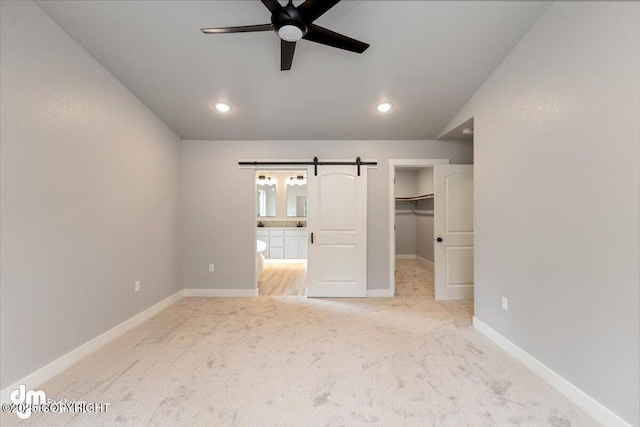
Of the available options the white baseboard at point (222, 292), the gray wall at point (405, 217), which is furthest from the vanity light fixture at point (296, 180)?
the white baseboard at point (222, 292)

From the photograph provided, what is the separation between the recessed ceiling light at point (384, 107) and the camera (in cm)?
309

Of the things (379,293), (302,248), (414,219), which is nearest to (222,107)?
(379,293)

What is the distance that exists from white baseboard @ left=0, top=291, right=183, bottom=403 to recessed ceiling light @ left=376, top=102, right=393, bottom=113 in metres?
3.73

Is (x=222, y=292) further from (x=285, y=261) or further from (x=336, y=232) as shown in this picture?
(x=285, y=261)

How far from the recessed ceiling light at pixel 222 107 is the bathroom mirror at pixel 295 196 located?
3.93 m

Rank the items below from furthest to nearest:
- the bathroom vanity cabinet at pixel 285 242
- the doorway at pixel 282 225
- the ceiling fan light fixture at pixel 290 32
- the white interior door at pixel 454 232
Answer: the bathroom vanity cabinet at pixel 285 242, the doorway at pixel 282 225, the white interior door at pixel 454 232, the ceiling fan light fixture at pixel 290 32

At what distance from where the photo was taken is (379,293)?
3.94 m

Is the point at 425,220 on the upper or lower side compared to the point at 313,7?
lower

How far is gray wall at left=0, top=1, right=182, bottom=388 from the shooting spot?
1.79 metres

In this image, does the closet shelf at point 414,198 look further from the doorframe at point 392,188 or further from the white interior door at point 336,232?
the white interior door at point 336,232

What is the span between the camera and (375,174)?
396cm

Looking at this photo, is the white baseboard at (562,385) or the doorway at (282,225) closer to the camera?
the white baseboard at (562,385)

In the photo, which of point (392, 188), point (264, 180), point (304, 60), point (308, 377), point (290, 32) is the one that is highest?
point (304, 60)

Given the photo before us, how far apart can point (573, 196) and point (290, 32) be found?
2.18 m
